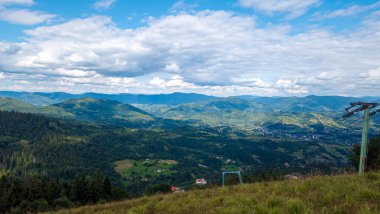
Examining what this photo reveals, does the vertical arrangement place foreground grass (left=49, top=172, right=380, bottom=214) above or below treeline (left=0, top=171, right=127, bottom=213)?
above

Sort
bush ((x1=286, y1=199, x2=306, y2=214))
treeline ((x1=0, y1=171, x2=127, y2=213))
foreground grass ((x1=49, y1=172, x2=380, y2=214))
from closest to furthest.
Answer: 1. bush ((x1=286, y1=199, x2=306, y2=214))
2. foreground grass ((x1=49, y1=172, x2=380, y2=214))
3. treeline ((x1=0, y1=171, x2=127, y2=213))

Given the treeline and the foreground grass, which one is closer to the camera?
the foreground grass

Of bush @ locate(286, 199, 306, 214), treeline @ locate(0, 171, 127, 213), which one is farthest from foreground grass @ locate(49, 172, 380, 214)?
treeline @ locate(0, 171, 127, 213)

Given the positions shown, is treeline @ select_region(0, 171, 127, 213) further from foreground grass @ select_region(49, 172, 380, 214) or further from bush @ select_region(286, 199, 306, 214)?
bush @ select_region(286, 199, 306, 214)

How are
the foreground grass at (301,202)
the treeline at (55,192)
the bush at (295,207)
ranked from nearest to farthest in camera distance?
the bush at (295,207) < the foreground grass at (301,202) < the treeline at (55,192)

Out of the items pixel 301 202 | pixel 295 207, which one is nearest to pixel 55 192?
pixel 301 202

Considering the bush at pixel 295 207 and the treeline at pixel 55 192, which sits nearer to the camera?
the bush at pixel 295 207

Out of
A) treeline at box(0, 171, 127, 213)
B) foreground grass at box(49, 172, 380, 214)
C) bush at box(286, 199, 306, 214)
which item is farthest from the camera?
treeline at box(0, 171, 127, 213)

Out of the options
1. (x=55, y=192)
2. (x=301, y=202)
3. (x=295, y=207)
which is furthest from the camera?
(x=55, y=192)

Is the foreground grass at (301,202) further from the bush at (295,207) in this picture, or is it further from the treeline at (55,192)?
the treeline at (55,192)

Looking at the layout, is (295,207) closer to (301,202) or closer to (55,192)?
(301,202)

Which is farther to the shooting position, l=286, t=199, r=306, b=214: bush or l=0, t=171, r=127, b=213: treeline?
l=0, t=171, r=127, b=213: treeline

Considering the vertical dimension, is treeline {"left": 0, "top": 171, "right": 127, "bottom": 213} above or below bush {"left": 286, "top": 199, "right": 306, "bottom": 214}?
below

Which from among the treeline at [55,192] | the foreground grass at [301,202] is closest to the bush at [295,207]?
the foreground grass at [301,202]
